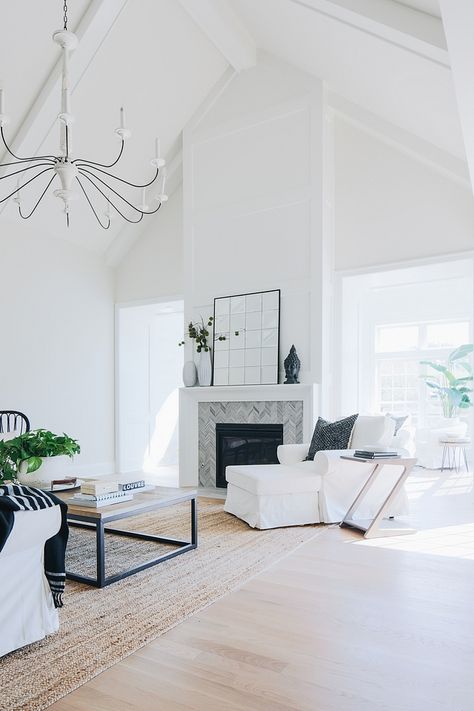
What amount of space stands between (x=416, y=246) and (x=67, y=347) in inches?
163

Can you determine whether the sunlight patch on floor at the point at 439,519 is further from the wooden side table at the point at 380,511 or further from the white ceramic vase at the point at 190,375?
the white ceramic vase at the point at 190,375

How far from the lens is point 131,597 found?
2.69 m

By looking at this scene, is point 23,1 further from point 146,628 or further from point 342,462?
point 146,628

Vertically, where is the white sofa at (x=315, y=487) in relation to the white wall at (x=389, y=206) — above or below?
below

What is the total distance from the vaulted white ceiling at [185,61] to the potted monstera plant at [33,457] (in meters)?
3.40

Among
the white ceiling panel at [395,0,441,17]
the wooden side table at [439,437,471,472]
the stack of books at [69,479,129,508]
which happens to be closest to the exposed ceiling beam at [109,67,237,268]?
the white ceiling panel at [395,0,441,17]

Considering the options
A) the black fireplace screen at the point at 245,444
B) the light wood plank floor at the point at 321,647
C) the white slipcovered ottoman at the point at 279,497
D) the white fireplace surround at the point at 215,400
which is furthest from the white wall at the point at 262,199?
the light wood plank floor at the point at 321,647

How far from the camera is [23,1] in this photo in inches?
178

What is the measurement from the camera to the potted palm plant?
8.05 m

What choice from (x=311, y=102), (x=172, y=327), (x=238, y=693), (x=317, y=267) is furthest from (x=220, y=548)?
(x=172, y=327)

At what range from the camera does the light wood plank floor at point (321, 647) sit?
179 centimetres

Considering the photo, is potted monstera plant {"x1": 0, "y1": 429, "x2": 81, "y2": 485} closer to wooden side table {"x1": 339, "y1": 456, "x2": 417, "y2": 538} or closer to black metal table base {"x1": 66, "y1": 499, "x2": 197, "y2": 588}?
black metal table base {"x1": 66, "y1": 499, "x2": 197, "y2": 588}

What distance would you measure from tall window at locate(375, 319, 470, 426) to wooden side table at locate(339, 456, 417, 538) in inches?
182

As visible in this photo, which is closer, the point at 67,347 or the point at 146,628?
the point at 146,628
